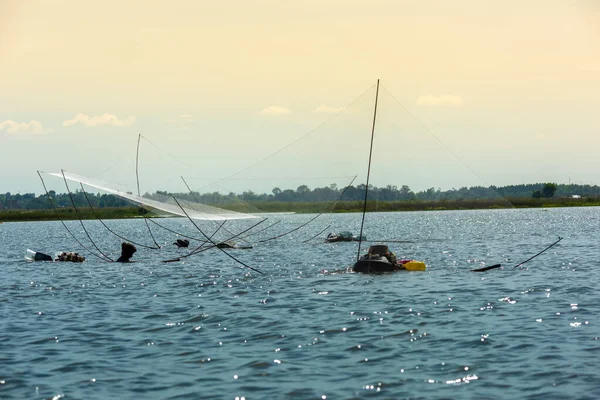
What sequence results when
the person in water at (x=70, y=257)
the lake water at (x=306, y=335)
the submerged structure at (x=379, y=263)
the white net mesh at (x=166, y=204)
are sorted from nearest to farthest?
1. the lake water at (x=306, y=335)
2. the submerged structure at (x=379, y=263)
3. the white net mesh at (x=166, y=204)
4. the person in water at (x=70, y=257)

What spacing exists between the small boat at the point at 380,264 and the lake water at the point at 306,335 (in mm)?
1187

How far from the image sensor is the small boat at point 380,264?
3684cm

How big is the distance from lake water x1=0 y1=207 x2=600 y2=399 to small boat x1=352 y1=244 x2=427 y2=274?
119 centimetres

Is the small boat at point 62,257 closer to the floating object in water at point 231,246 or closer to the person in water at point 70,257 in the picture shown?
the person in water at point 70,257

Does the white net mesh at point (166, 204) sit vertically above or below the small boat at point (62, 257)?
above

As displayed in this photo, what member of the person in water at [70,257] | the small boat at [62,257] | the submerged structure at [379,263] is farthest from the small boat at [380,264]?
the small boat at [62,257]

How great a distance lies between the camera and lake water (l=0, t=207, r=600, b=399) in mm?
16016

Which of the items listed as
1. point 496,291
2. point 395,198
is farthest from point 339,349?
point 395,198

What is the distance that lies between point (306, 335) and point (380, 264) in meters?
16.0

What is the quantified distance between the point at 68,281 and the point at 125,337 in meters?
17.7

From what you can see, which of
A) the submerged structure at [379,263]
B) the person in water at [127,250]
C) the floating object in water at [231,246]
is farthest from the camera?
the floating object in water at [231,246]

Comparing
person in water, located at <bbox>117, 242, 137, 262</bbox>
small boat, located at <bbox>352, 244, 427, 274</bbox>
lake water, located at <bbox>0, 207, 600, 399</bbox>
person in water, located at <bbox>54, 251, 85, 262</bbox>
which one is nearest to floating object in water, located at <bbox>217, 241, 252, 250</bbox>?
person in water, located at <bbox>117, 242, 137, 262</bbox>

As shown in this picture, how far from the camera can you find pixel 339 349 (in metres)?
19.3

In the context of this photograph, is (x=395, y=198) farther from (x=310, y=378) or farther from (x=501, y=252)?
(x=310, y=378)
